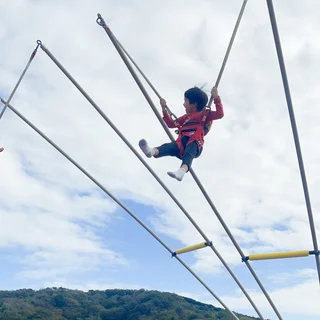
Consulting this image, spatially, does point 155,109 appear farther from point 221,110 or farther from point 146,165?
point 146,165

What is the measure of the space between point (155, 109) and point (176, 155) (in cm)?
122

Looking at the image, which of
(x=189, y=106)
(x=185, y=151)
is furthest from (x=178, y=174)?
(x=189, y=106)

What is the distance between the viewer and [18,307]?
191 feet

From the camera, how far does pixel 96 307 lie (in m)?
61.5

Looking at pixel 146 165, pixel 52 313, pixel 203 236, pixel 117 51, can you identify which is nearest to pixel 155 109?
pixel 117 51

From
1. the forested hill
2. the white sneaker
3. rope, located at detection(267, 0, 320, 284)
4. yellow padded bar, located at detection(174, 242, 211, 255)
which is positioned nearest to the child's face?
the white sneaker

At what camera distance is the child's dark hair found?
8.25m

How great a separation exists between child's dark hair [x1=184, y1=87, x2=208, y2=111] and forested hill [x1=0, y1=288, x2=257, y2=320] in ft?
153

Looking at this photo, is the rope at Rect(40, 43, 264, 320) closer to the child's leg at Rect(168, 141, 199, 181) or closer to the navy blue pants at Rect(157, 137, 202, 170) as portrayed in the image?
the navy blue pants at Rect(157, 137, 202, 170)

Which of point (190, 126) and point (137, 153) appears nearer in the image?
point (190, 126)

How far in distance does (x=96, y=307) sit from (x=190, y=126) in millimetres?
57094

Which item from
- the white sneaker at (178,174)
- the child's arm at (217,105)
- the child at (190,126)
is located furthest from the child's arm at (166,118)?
the white sneaker at (178,174)

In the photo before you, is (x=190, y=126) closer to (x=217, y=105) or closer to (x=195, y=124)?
(x=195, y=124)

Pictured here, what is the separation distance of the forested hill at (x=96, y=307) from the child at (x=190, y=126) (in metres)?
46.7
